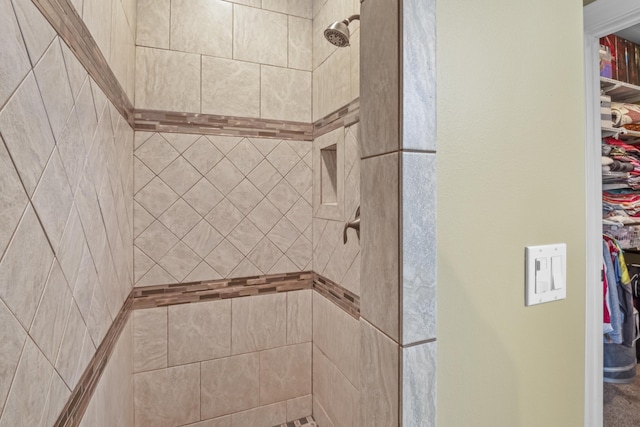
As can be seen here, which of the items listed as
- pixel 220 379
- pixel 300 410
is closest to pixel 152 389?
pixel 220 379

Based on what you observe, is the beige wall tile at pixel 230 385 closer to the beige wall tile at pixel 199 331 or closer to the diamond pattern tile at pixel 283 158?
Answer: the beige wall tile at pixel 199 331

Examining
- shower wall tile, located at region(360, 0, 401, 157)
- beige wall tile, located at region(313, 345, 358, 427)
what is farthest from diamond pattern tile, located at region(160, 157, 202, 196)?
shower wall tile, located at region(360, 0, 401, 157)

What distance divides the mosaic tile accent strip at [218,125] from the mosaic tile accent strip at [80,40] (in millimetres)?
416

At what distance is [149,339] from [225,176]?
3.01ft

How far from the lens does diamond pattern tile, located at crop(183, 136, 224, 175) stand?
1.65m

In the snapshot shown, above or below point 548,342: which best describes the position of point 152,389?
below

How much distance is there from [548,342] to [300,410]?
1.64 meters

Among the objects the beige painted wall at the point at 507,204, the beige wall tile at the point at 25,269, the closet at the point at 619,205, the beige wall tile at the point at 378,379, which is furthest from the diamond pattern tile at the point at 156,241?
the closet at the point at 619,205

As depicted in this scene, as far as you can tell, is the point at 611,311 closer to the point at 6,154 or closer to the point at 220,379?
the point at 220,379

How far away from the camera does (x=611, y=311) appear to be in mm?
1768

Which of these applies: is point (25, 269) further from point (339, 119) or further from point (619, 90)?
point (619, 90)

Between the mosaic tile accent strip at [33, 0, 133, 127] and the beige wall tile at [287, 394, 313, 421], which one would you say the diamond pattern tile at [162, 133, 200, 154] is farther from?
the beige wall tile at [287, 394, 313, 421]

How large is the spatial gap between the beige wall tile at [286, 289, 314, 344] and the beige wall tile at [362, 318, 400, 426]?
1.33 meters

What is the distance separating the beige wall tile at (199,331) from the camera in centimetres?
162
